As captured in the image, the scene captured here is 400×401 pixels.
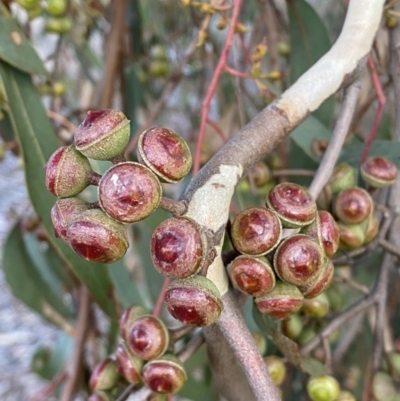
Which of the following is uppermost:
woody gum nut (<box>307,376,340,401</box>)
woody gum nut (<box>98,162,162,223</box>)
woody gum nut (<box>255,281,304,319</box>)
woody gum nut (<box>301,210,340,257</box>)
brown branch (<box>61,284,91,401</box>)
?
woody gum nut (<box>98,162,162,223</box>)

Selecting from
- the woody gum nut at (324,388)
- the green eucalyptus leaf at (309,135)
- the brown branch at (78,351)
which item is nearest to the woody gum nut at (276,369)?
the woody gum nut at (324,388)

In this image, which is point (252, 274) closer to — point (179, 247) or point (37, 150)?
point (179, 247)

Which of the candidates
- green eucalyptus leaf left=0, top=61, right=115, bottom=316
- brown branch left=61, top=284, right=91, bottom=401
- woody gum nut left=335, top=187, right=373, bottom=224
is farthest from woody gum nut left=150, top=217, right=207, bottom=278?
brown branch left=61, top=284, right=91, bottom=401

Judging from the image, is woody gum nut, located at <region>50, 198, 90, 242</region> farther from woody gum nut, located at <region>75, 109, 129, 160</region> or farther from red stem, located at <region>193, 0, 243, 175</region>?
red stem, located at <region>193, 0, 243, 175</region>

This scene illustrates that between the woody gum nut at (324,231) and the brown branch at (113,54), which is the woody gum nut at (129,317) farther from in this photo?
the brown branch at (113,54)

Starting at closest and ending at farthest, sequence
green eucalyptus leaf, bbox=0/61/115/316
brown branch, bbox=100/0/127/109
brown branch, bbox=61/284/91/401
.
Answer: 1. green eucalyptus leaf, bbox=0/61/115/316
2. brown branch, bbox=61/284/91/401
3. brown branch, bbox=100/0/127/109

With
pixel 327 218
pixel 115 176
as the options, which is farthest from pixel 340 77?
pixel 115 176

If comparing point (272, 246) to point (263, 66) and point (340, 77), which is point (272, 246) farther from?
point (263, 66)
